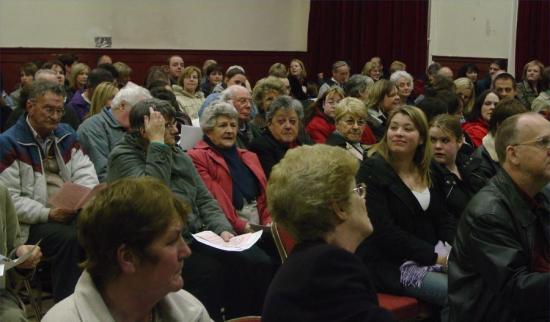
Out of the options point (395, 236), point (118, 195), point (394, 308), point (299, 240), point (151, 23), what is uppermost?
point (151, 23)

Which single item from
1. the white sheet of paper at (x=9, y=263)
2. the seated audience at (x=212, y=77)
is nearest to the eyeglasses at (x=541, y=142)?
the white sheet of paper at (x=9, y=263)

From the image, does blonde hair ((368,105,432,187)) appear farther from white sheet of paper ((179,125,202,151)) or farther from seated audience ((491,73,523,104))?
seated audience ((491,73,523,104))

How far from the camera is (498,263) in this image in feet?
8.64

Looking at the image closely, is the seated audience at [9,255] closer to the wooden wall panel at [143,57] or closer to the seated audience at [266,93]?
the seated audience at [266,93]

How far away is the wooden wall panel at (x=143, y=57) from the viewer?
10.8m

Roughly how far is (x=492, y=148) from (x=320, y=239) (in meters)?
2.81

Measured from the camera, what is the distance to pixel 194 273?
3822mm

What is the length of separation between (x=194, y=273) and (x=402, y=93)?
496 cm

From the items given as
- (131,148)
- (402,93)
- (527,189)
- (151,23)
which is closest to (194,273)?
(131,148)

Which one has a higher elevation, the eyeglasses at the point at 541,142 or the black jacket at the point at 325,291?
the eyeglasses at the point at 541,142

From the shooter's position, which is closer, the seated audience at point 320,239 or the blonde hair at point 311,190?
the seated audience at point 320,239

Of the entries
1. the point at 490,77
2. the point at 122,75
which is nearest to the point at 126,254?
the point at 122,75

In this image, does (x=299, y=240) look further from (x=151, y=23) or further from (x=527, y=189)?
(x=151, y=23)

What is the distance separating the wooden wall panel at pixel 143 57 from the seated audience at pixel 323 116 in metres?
5.65
